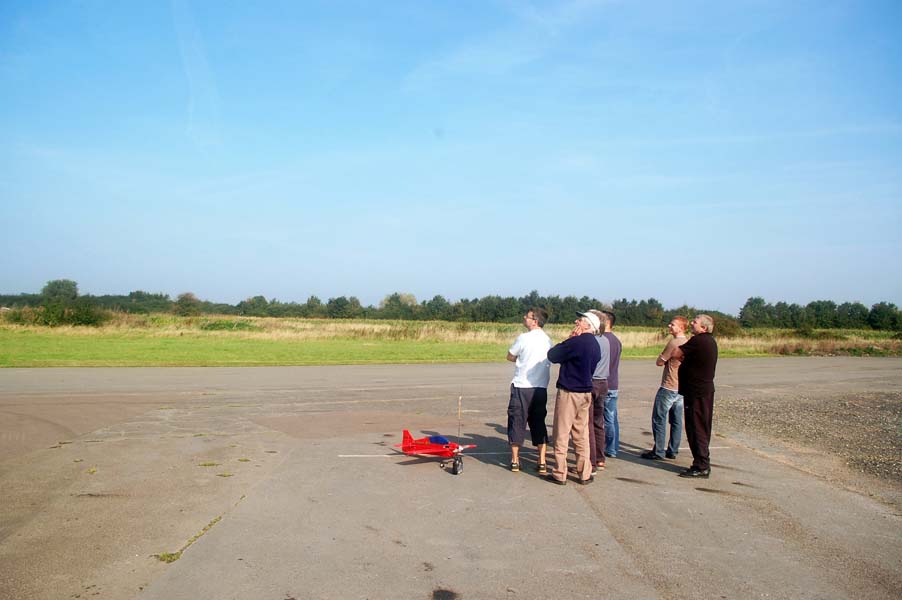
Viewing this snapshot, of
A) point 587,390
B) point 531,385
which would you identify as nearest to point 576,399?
point 587,390

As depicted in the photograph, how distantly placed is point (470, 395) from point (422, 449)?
796cm

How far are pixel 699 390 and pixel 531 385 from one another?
2158mm

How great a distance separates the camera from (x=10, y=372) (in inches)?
806

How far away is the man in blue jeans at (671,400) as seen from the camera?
29.8 ft

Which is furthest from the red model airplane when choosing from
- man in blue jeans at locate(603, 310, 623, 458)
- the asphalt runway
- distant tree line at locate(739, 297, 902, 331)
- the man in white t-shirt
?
distant tree line at locate(739, 297, 902, 331)

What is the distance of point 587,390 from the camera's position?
7.75 metres

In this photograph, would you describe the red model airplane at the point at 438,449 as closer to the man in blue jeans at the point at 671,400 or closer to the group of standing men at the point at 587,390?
the group of standing men at the point at 587,390

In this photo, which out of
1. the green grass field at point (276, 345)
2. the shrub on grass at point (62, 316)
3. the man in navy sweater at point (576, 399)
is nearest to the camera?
the man in navy sweater at point (576, 399)

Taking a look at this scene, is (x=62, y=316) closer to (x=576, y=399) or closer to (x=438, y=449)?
(x=438, y=449)

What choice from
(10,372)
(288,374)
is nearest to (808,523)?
(288,374)

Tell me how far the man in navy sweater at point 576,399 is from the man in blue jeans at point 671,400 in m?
1.79

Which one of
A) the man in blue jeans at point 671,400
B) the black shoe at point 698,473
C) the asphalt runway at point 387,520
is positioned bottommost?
the asphalt runway at point 387,520

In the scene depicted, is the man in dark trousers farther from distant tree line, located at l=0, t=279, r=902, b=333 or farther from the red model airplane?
distant tree line, located at l=0, t=279, r=902, b=333

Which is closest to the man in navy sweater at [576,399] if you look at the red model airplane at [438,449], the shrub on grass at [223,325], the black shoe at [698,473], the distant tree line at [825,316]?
the red model airplane at [438,449]
